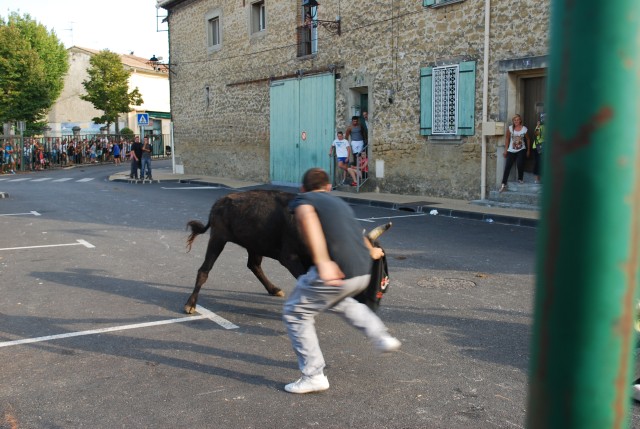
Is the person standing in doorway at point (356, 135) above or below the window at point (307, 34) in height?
below

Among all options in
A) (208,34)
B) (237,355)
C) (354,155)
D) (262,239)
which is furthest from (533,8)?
(208,34)

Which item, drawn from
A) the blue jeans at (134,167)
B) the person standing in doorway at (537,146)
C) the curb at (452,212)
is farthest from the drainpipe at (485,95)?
the blue jeans at (134,167)

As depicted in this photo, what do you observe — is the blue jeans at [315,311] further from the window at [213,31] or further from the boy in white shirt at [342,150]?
the window at [213,31]

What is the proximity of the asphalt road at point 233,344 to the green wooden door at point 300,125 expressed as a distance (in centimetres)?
1041

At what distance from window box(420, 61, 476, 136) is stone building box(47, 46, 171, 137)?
135ft

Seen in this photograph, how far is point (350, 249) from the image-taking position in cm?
403

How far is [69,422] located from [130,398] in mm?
429

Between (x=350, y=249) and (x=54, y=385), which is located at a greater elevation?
(x=350, y=249)

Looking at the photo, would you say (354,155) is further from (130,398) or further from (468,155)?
(130,398)

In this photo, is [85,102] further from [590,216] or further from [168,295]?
[590,216]

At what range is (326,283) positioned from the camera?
387 centimetres

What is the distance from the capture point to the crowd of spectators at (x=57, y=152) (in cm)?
3359

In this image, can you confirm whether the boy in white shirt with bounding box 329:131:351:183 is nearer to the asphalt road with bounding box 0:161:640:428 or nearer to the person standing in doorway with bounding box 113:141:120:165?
the asphalt road with bounding box 0:161:640:428

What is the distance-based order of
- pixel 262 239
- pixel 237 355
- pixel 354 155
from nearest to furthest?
pixel 237 355 < pixel 262 239 < pixel 354 155
